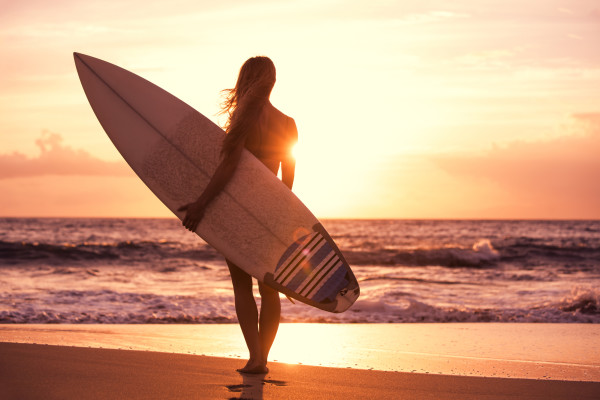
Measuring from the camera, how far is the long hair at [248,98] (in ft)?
9.23

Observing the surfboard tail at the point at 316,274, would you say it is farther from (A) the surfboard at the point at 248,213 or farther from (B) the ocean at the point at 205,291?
(B) the ocean at the point at 205,291

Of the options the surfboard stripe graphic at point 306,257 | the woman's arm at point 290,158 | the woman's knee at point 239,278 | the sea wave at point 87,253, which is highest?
the woman's arm at point 290,158

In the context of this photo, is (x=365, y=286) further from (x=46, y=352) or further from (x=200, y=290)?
(x=46, y=352)

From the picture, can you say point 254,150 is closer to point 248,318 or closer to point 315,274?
point 315,274

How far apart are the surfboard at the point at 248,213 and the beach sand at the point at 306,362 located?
44cm

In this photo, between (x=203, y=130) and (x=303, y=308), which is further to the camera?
(x=303, y=308)

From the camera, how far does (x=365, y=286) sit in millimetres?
10008

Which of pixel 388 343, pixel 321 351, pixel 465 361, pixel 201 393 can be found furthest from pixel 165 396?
pixel 388 343

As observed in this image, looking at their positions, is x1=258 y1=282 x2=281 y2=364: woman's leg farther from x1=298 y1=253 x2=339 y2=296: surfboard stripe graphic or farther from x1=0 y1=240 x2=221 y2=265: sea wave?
x1=0 y1=240 x2=221 y2=265: sea wave

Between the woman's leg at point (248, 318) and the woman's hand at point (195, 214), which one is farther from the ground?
the woman's hand at point (195, 214)

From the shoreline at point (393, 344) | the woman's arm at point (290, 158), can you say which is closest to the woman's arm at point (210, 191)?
the woman's arm at point (290, 158)

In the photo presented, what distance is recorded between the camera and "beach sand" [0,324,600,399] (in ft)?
8.43

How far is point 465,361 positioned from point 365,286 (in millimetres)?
6153

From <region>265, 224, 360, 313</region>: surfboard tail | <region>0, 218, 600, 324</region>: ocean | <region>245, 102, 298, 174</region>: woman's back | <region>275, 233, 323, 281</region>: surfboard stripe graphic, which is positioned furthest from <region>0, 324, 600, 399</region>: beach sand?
<region>245, 102, 298, 174</region>: woman's back
